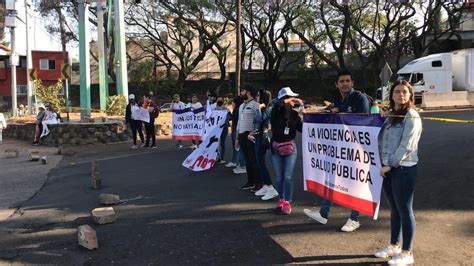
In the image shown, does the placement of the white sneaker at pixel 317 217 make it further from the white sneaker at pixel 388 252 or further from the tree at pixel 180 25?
the tree at pixel 180 25

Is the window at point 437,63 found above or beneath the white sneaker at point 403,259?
above

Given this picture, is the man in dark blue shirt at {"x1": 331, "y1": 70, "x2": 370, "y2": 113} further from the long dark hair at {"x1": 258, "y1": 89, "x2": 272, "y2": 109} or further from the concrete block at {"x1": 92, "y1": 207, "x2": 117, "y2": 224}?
the concrete block at {"x1": 92, "y1": 207, "x2": 117, "y2": 224}

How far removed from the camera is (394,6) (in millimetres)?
39750

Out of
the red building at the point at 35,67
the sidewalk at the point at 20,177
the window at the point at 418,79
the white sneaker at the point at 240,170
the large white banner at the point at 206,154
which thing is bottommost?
the sidewalk at the point at 20,177

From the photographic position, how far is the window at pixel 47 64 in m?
53.7

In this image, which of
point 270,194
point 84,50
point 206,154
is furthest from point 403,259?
point 84,50

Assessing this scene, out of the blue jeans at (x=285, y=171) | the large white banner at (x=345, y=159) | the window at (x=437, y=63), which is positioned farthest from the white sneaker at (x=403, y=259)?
the window at (x=437, y=63)

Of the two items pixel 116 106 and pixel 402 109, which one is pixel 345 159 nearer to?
pixel 402 109

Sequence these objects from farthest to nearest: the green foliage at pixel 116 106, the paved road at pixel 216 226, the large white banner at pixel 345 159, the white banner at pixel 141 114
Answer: the green foliage at pixel 116 106 < the white banner at pixel 141 114 < the paved road at pixel 216 226 < the large white banner at pixel 345 159

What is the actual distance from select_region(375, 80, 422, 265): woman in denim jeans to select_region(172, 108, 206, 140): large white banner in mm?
9187

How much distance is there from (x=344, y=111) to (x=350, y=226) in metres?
1.39

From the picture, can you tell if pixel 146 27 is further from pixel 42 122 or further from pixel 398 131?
pixel 398 131

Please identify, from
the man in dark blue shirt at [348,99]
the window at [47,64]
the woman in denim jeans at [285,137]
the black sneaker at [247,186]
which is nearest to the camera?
the man in dark blue shirt at [348,99]

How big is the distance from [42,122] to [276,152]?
15361 millimetres
